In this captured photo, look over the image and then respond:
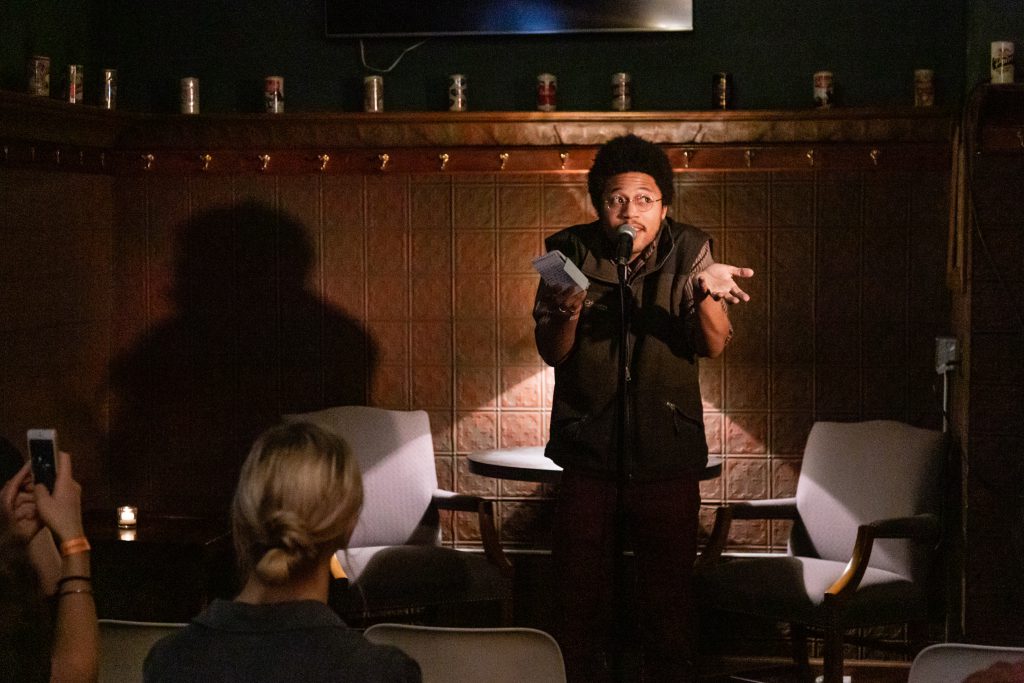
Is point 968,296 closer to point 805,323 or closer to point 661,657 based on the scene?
point 805,323

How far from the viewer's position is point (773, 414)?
4.27 m

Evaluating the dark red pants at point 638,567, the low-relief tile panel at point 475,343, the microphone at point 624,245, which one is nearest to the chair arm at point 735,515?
the dark red pants at point 638,567

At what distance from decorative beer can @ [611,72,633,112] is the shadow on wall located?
1.23 metres

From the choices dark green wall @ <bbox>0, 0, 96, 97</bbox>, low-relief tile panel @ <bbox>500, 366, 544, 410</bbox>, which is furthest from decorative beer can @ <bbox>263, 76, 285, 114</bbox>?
low-relief tile panel @ <bbox>500, 366, 544, 410</bbox>

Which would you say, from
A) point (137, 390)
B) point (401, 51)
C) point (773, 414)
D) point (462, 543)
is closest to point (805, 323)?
point (773, 414)


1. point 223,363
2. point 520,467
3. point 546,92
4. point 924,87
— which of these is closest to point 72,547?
point 520,467

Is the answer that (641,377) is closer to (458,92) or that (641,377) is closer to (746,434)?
(746,434)

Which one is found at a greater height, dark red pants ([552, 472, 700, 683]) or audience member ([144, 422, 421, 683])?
audience member ([144, 422, 421, 683])

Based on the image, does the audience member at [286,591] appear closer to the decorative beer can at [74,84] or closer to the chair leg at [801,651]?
the chair leg at [801,651]

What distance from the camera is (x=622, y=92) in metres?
4.22

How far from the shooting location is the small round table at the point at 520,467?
3693 mm

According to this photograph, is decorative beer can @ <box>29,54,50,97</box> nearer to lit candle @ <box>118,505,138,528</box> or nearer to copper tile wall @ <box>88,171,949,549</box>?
copper tile wall @ <box>88,171,949,549</box>

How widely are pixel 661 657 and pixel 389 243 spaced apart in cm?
198

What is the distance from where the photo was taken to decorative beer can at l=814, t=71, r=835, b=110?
163 inches
